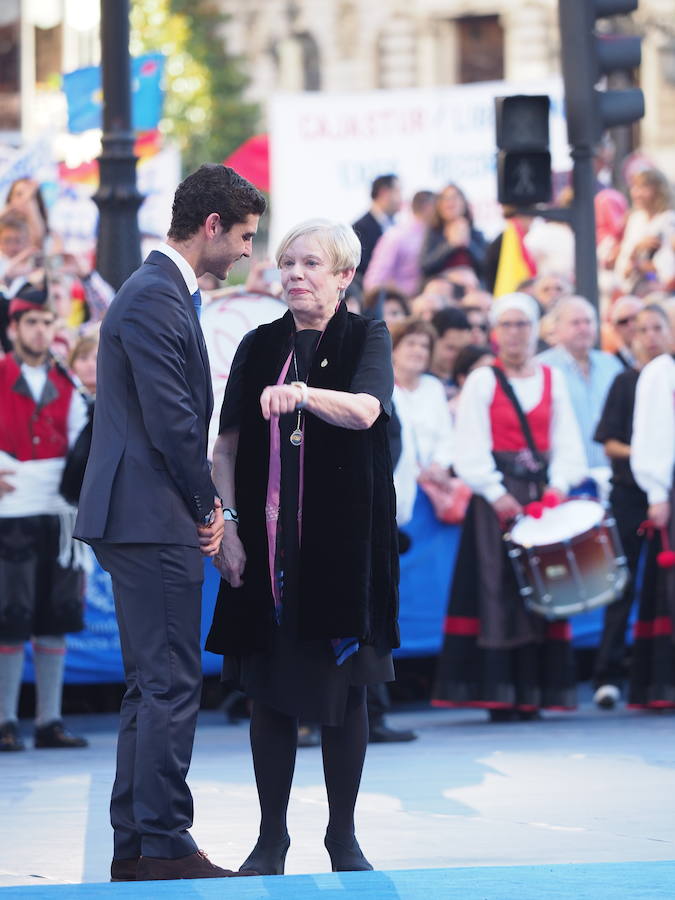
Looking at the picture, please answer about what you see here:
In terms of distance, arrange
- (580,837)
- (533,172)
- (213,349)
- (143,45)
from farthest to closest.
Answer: (143,45) → (533,172) → (213,349) → (580,837)

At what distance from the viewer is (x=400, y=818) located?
7.00 m

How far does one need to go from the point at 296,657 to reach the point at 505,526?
4.08 m

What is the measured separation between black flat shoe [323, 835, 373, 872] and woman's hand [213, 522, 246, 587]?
767 millimetres

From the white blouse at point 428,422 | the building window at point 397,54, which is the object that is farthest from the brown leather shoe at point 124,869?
the building window at point 397,54

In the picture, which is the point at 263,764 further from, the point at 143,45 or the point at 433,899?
the point at 143,45

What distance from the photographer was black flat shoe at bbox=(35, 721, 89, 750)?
29.5ft

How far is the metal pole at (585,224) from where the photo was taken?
39.4 feet

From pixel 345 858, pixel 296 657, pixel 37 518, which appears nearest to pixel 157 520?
pixel 296 657

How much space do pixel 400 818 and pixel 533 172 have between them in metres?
5.67

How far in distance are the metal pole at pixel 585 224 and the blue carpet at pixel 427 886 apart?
273 inches

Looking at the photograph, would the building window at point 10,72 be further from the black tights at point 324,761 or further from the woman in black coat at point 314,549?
the black tights at point 324,761

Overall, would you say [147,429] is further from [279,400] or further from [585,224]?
[585,224]

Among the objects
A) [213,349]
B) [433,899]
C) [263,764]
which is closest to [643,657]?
[213,349]

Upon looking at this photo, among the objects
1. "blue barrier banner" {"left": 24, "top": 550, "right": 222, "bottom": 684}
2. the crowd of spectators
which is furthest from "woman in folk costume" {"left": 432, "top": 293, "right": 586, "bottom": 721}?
"blue barrier banner" {"left": 24, "top": 550, "right": 222, "bottom": 684}
